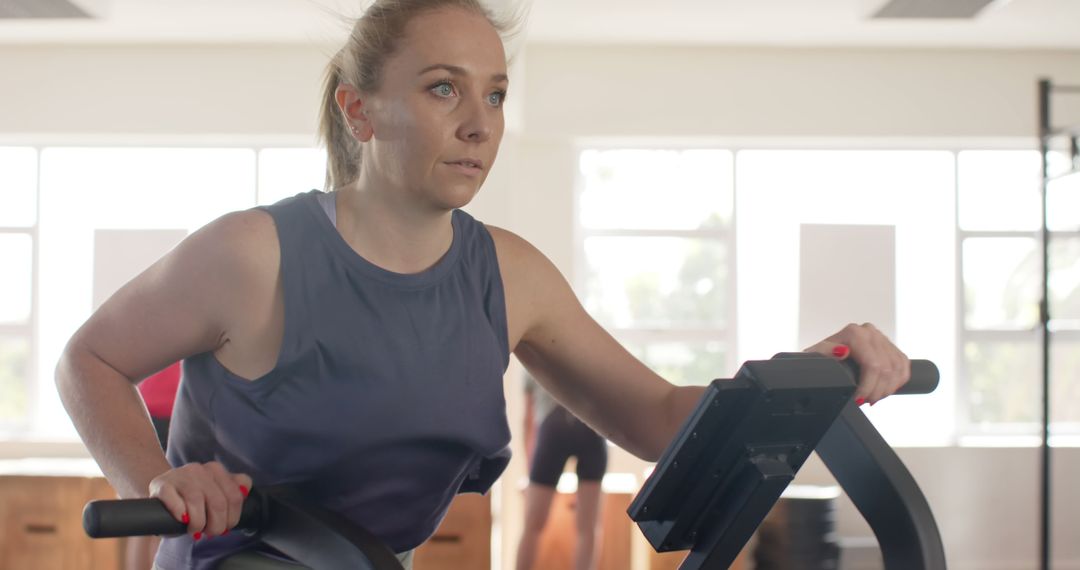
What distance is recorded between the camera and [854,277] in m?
6.26

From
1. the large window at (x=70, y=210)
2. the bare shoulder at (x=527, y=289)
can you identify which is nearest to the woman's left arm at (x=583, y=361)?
the bare shoulder at (x=527, y=289)

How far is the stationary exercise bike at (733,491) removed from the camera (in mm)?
938

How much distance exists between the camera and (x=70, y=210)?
256 inches

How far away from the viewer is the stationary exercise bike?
94 centimetres

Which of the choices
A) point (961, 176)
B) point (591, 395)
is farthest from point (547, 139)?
point (591, 395)

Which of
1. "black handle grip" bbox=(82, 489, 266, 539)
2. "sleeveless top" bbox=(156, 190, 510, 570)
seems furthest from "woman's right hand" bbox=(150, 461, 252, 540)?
"sleeveless top" bbox=(156, 190, 510, 570)

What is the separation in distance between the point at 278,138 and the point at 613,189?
2060mm

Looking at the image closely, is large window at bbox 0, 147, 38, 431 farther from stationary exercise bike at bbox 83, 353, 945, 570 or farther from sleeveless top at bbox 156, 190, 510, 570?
stationary exercise bike at bbox 83, 353, 945, 570

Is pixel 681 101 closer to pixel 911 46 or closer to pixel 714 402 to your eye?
pixel 911 46

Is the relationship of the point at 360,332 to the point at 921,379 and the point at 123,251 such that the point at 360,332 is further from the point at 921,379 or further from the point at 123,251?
the point at 123,251

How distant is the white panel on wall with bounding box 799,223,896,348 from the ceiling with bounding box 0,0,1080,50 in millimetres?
1136

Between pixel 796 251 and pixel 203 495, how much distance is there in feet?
18.7

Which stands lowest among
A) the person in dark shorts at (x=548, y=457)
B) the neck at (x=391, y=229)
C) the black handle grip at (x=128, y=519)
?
the person in dark shorts at (x=548, y=457)

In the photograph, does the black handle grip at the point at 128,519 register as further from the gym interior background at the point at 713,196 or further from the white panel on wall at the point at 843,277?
the white panel on wall at the point at 843,277
